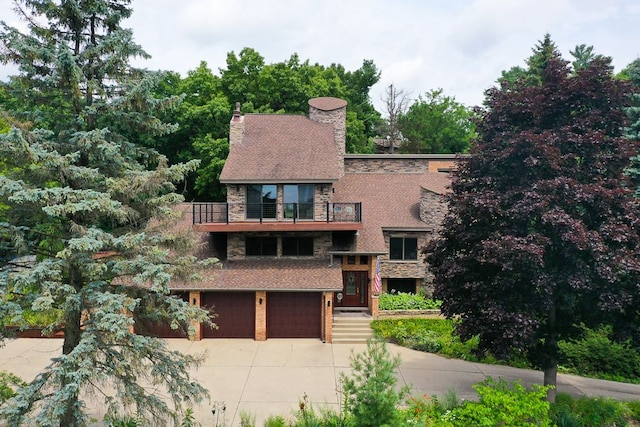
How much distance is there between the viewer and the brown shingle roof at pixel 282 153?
19.9m

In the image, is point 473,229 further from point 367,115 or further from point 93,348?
point 367,115

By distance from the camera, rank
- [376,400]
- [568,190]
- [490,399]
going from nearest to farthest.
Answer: [376,400] → [490,399] → [568,190]

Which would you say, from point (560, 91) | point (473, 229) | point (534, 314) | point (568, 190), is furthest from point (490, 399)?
point (560, 91)

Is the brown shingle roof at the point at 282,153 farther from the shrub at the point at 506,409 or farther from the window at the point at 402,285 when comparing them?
the shrub at the point at 506,409

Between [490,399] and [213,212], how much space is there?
1505 cm

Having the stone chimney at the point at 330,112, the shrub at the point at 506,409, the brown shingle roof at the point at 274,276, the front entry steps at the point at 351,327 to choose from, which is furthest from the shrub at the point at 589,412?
the stone chimney at the point at 330,112

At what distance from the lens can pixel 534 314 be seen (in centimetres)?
1165

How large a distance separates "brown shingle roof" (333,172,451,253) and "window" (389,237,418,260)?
2.59 ft

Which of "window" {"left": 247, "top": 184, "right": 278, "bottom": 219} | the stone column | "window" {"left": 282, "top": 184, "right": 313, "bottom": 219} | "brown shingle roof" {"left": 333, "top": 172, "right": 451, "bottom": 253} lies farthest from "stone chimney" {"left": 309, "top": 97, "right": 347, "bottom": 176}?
the stone column

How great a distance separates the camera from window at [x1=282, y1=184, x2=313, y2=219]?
20094 millimetres

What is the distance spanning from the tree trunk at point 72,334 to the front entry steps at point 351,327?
10.7 m

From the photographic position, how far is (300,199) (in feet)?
66.1

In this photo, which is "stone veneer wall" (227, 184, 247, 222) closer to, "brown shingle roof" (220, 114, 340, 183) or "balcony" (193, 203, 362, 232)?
"balcony" (193, 203, 362, 232)

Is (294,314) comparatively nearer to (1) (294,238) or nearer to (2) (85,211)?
(1) (294,238)
